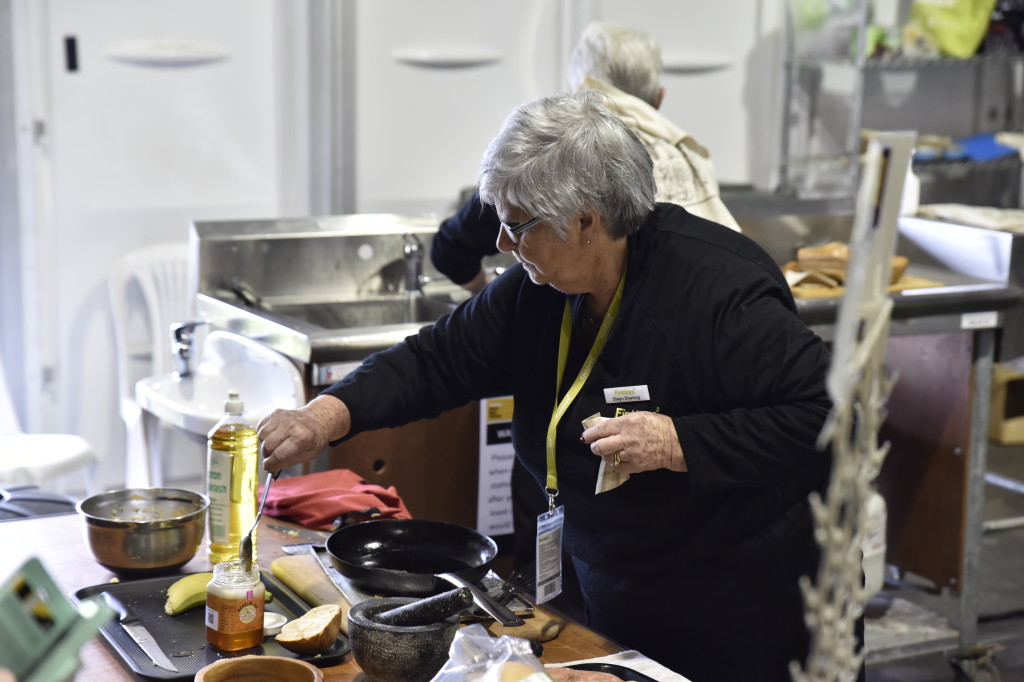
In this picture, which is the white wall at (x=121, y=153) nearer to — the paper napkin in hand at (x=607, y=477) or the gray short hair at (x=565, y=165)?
the gray short hair at (x=565, y=165)

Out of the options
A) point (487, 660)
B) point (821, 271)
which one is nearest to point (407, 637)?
point (487, 660)

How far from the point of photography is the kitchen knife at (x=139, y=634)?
1.55m

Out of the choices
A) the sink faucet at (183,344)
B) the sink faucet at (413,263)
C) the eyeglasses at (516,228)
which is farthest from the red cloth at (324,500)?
the sink faucet at (413,263)

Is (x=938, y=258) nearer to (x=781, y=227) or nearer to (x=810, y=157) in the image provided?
(x=781, y=227)

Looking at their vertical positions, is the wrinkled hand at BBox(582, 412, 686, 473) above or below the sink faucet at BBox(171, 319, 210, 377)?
above

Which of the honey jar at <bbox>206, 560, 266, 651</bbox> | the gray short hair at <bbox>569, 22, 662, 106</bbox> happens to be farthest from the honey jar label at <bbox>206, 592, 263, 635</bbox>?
the gray short hair at <bbox>569, 22, 662, 106</bbox>

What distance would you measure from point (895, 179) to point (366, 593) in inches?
44.0

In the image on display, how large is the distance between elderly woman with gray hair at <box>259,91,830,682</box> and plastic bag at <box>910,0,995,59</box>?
415cm

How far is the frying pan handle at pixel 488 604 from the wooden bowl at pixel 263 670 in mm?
231

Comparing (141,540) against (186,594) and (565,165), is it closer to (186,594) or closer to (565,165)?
(186,594)

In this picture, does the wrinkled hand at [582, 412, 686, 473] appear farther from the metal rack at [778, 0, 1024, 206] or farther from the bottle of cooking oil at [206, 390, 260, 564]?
the metal rack at [778, 0, 1024, 206]

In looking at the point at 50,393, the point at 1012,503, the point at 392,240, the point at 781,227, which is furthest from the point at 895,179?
the point at 1012,503

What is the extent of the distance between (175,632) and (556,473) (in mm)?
624

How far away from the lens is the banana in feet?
5.60
